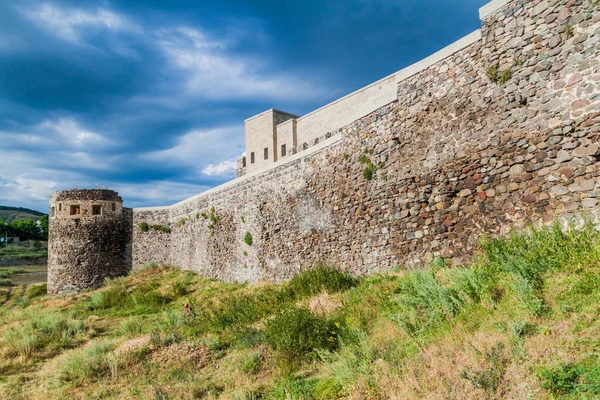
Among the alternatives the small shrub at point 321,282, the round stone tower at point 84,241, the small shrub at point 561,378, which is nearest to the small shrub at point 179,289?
the small shrub at point 321,282

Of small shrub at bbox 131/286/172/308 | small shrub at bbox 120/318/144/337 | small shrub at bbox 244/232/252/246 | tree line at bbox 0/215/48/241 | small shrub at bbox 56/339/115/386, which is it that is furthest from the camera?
tree line at bbox 0/215/48/241

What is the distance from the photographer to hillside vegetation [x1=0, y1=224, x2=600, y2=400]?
13.9 feet

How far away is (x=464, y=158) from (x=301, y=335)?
5359mm

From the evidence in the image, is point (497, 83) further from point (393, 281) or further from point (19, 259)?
point (19, 259)

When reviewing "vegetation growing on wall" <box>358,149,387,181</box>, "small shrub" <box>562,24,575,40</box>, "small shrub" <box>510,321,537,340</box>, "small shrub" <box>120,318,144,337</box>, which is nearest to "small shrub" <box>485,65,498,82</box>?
"small shrub" <box>562,24,575,40</box>

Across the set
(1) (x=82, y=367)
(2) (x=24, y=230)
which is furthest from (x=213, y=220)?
(2) (x=24, y=230)

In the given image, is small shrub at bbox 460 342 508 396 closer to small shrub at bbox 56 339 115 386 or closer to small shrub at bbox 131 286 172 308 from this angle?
small shrub at bbox 56 339 115 386

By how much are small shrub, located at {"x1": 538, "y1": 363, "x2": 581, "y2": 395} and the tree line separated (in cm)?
9495

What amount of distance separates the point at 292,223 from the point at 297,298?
14.1 feet

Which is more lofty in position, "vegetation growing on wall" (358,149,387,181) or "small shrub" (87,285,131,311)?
"vegetation growing on wall" (358,149,387,181)

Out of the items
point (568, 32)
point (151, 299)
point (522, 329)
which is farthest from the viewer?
point (151, 299)

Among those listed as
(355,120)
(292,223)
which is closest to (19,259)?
(292,223)

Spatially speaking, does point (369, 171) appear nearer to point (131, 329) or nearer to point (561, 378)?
point (561, 378)

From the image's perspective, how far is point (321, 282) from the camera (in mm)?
10930
